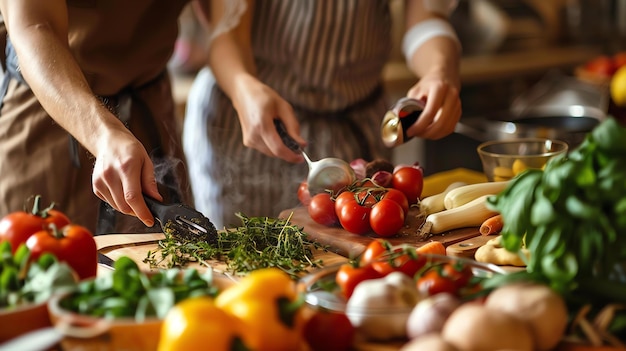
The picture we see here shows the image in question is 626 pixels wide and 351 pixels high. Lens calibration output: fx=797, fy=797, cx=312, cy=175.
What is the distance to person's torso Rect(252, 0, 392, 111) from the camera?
2221 mm

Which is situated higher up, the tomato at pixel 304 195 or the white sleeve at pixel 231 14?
the white sleeve at pixel 231 14

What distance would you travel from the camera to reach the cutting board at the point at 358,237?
5.18 feet

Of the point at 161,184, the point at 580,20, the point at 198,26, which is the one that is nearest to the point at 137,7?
the point at 161,184

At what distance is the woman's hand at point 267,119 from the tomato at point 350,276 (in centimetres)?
72

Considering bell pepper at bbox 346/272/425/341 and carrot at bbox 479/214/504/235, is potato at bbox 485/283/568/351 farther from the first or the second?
carrot at bbox 479/214/504/235

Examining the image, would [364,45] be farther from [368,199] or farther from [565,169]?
[565,169]

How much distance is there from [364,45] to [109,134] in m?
1.03

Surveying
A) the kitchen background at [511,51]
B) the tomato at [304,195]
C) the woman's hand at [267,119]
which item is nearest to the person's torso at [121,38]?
the woman's hand at [267,119]

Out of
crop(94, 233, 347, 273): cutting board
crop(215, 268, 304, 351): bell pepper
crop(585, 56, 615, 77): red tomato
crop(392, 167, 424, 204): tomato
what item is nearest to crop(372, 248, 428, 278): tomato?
crop(215, 268, 304, 351): bell pepper

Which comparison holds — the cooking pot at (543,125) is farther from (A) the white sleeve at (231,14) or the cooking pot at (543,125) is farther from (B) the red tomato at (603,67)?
(A) the white sleeve at (231,14)

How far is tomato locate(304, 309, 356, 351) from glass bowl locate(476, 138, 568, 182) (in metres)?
0.98

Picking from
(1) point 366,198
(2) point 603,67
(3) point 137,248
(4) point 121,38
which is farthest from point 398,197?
(2) point 603,67

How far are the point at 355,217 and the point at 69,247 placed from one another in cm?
Result: 63

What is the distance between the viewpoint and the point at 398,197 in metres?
1.66
